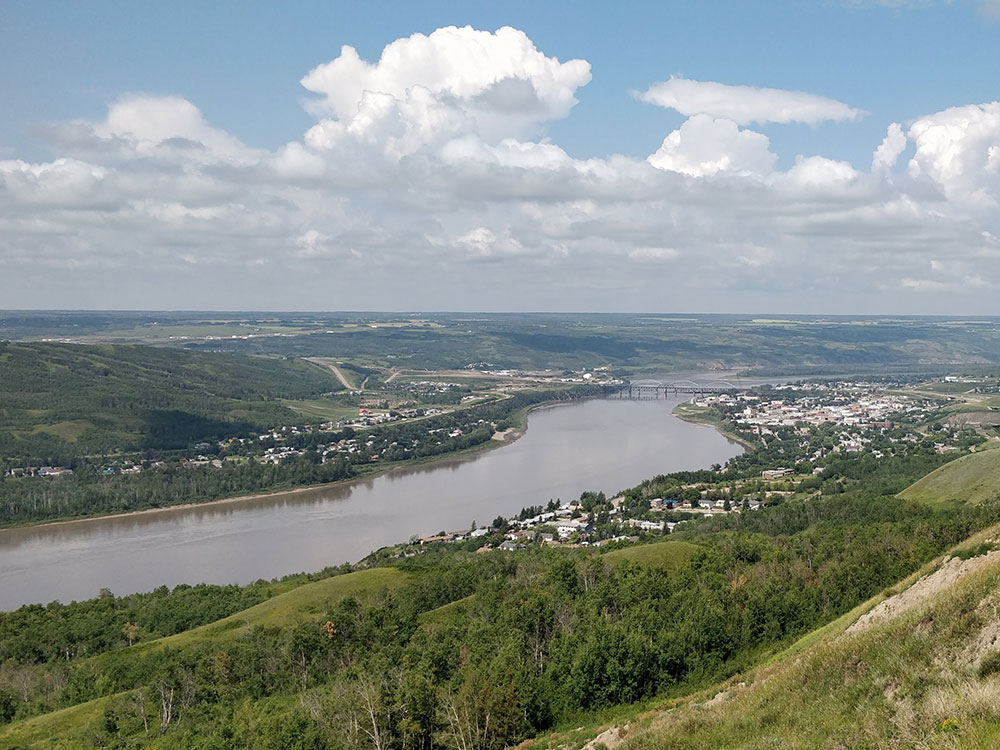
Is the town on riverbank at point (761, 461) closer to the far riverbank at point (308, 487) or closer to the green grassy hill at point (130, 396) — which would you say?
the far riverbank at point (308, 487)

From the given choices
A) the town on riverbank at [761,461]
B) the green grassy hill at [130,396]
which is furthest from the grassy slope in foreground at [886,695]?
the green grassy hill at [130,396]

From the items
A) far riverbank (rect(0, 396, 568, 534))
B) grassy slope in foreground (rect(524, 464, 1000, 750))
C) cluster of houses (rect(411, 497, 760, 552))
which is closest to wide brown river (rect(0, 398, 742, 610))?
far riverbank (rect(0, 396, 568, 534))

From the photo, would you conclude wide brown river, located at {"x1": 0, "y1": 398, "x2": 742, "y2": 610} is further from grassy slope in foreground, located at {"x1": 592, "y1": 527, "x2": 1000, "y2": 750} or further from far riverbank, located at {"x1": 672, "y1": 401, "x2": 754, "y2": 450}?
grassy slope in foreground, located at {"x1": 592, "y1": 527, "x2": 1000, "y2": 750}

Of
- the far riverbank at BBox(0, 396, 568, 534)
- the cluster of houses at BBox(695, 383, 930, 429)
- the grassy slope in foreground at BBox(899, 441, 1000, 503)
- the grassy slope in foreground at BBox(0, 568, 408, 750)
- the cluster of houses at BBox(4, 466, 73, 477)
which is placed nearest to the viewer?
the grassy slope in foreground at BBox(0, 568, 408, 750)

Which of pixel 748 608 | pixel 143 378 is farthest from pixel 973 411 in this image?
pixel 143 378

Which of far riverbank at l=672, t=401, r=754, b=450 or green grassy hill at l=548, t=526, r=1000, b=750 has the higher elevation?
green grassy hill at l=548, t=526, r=1000, b=750

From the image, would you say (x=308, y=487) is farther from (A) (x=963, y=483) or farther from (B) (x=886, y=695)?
(B) (x=886, y=695)

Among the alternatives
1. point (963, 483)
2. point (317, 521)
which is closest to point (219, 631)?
point (317, 521)
